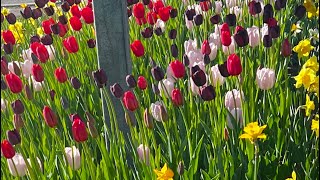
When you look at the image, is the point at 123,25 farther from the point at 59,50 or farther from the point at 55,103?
the point at 59,50

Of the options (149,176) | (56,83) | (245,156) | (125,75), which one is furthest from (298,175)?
(56,83)

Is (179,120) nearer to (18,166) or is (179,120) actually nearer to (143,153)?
(143,153)

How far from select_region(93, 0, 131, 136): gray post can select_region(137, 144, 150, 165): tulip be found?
0.34 m

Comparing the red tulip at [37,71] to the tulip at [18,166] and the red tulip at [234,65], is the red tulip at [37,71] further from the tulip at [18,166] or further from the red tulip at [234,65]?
the red tulip at [234,65]

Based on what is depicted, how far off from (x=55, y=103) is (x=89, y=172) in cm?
79

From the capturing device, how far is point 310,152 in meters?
2.17

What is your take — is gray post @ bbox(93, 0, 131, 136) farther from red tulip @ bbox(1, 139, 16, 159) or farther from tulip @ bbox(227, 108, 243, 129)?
red tulip @ bbox(1, 139, 16, 159)

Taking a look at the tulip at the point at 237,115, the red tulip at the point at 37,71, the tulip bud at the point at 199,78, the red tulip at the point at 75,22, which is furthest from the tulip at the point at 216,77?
the red tulip at the point at 75,22

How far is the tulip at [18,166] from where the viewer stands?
2000mm

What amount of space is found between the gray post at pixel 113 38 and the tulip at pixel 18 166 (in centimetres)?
44

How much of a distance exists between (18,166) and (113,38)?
0.59m

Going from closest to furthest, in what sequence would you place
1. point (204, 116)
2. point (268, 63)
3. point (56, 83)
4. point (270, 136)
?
point (270, 136)
point (204, 116)
point (268, 63)
point (56, 83)

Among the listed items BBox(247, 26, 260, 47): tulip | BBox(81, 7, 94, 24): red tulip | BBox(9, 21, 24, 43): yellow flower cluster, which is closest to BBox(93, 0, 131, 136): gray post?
BBox(247, 26, 260, 47): tulip

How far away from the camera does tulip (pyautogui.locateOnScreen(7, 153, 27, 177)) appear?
2.00m
